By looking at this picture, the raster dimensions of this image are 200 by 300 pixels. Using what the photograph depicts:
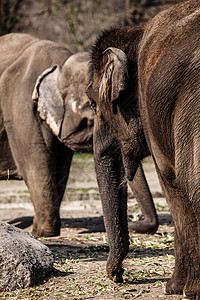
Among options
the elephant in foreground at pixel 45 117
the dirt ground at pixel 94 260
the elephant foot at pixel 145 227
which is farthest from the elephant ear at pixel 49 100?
the elephant foot at pixel 145 227

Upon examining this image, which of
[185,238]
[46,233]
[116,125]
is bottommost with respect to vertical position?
[46,233]

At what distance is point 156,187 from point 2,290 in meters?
9.17

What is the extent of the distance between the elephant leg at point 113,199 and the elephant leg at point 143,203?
276 centimetres

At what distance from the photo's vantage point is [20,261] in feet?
15.7

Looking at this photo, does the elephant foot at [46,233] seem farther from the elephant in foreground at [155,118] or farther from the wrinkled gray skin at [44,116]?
the elephant in foreground at [155,118]

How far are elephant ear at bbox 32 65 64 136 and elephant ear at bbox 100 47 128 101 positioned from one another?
3896 mm

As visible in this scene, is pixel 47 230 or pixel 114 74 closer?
pixel 114 74

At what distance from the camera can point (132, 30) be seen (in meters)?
4.45

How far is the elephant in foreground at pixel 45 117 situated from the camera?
8.20 m

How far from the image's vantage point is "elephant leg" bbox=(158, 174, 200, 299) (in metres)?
4.08

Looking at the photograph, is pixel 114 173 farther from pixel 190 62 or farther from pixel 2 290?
pixel 190 62

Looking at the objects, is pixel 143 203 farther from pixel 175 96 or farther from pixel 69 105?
pixel 175 96

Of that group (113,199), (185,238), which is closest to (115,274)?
(113,199)

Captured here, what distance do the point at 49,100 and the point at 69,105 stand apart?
29cm
